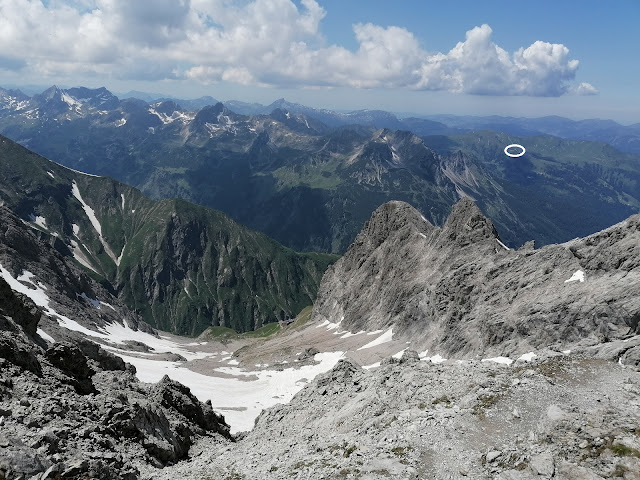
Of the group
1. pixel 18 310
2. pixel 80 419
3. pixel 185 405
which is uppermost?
pixel 80 419

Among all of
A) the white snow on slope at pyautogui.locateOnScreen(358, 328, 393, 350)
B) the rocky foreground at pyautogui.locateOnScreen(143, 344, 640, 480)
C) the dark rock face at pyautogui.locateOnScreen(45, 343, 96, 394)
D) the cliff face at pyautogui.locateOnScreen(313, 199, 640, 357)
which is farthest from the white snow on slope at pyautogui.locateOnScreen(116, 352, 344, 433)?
the rocky foreground at pyautogui.locateOnScreen(143, 344, 640, 480)

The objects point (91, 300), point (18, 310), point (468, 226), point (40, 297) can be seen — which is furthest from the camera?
point (91, 300)

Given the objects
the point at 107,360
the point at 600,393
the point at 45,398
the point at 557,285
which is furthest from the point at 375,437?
the point at 557,285

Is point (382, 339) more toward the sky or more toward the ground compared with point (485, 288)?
more toward the ground

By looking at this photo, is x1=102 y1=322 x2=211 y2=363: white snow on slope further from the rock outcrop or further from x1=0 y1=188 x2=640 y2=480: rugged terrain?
the rock outcrop

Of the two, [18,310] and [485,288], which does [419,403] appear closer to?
[18,310]

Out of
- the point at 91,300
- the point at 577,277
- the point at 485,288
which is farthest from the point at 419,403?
the point at 91,300
